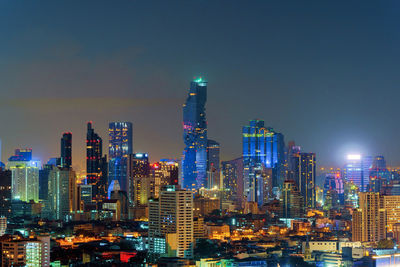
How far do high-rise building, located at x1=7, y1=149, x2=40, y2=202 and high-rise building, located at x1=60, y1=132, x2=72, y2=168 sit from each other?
2091 mm

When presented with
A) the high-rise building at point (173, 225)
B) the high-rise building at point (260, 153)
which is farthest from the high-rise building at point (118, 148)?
the high-rise building at point (173, 225)

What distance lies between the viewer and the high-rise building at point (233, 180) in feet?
121

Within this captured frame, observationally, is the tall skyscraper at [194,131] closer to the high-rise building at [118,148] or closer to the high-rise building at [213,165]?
the high-rise building at [213,165]

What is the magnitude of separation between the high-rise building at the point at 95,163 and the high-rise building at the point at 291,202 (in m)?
8.41

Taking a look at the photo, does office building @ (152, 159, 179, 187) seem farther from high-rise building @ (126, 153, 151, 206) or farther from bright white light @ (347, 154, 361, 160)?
bright white light @ (347, 154, 361, 160)

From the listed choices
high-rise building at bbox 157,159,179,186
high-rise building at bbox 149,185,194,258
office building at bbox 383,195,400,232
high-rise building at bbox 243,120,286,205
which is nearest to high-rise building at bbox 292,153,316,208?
high-rise building at bbox 243,120,286,205

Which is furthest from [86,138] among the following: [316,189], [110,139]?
[316,189]

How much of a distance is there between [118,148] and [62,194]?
7.75m

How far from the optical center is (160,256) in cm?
1714

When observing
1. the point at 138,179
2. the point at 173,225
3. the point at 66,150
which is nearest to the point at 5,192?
the point at 138,179

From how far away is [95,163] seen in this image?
35.5m

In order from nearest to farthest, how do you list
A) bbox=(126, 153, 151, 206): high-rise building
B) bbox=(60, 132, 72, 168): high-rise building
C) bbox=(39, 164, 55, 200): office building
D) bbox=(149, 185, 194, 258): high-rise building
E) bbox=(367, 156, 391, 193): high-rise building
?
bbox=(149, 185, 194, 258): high-rise building < bbox=(126, 153, 151, 206): high-rise building < bbox=(39, 164, 55, 200): office building < bbox=(367, 156, 391, 193): high-rise building < bbox=(60, 132, 72, 168): high-rise building

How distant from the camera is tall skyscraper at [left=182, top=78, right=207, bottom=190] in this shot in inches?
1571

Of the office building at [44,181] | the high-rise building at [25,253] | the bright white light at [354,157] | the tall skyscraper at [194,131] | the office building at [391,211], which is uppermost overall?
the tall skyscraper at [194,131]
